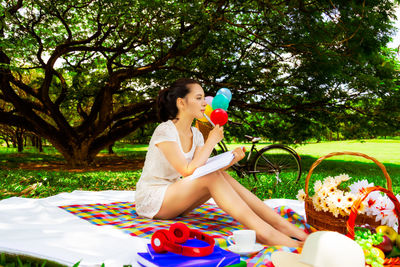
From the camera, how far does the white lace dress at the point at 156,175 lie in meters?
2.86

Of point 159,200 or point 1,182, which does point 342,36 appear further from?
point 1,182

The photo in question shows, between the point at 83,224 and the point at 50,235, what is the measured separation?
0.38 m

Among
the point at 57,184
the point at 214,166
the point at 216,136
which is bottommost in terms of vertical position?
the point at 57,184

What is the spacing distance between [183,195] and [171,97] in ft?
2.78

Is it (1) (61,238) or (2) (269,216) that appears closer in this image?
(1) (61,238)

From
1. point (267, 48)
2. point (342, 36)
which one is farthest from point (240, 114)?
point (342, 36)

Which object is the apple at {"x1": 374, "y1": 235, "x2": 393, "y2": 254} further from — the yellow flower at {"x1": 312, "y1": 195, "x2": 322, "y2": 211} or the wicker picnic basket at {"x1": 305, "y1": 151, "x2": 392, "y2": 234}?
the yellow flower at {"x1": 312, "y1": 195, "x2": 322, "y2": 211}

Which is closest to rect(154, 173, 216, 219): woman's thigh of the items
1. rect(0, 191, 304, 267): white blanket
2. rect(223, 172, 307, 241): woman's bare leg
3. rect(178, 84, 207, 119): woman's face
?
rect(223, 172, 307, 241): woman's bare leg

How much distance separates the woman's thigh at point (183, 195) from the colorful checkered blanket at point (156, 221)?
3.5 inches

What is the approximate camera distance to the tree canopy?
24.5 ft

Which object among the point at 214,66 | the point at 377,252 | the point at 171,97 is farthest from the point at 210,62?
the point at 377,252

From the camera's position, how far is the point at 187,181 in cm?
267

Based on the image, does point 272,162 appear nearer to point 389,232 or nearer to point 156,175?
point 156,175

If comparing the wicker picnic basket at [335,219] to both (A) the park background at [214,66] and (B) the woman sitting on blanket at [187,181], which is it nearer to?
(B) the woman sitting on blanket at [187,181]
